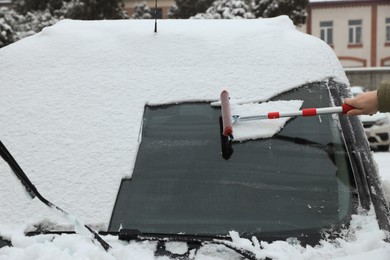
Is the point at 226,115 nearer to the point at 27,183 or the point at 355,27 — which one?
the point at 27,183

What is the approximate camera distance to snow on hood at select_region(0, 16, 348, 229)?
1930 mm

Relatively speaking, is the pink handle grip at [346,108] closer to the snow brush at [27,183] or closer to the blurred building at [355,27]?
the snow brush at [27,183]

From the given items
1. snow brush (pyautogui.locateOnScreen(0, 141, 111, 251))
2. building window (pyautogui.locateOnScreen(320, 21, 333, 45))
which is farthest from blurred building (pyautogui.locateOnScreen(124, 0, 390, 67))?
snow brush (pyautogui.locateOnScreen(0, 141, 111, 251))

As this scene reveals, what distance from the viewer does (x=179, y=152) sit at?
80.0 inches

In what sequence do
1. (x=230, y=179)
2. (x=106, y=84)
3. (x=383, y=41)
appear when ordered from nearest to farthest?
(x=230, y=179) < (x=106, y=84) < (x=383, y=41)

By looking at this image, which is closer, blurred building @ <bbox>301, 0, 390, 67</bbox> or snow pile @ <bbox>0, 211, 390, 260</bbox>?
snow pile @ <bbox>0, 211, 390, 260</bbox>

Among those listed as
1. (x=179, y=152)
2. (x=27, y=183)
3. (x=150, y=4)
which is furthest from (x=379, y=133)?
(x=150, y=4)

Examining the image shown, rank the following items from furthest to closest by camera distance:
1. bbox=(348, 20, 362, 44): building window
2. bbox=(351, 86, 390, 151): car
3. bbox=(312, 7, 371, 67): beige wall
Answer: bbox=(348, 20, 362, 44): building window, bbox=(312, 7, 371, 67): beige wall, bbox=(351, 86, 390, 151): car

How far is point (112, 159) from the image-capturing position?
78.4 inches

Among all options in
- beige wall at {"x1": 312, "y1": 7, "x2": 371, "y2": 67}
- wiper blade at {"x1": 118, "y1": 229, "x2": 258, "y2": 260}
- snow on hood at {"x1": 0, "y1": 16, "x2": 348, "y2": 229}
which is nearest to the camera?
wiper blade at {"x1": 118, "y1": 229, "x2": 258, "y2": 260}

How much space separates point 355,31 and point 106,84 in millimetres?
32723

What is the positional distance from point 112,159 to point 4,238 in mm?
478

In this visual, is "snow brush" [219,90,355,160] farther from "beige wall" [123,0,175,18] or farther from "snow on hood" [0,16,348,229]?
"beige wall" [123,0,175,18]

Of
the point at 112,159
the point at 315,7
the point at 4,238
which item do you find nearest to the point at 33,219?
the point at 4,238
